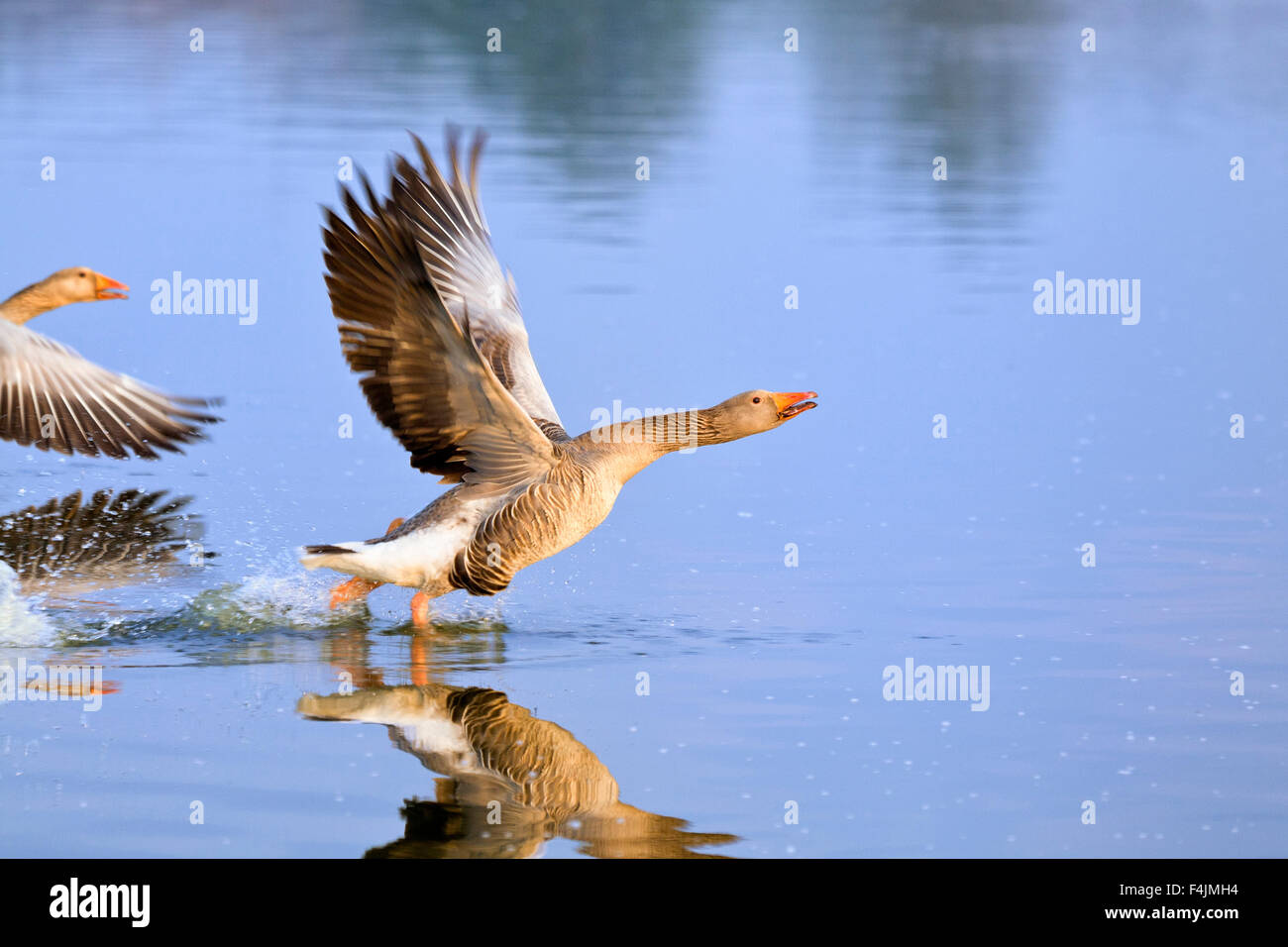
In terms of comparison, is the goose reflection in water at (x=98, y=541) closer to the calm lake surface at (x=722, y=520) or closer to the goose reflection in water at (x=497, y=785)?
the calm lake surface at (x=722, y=520)

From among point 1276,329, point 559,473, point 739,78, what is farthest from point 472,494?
point 739,78

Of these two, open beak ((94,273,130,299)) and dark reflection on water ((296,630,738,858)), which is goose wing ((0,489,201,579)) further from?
dark reflection on water ((296,630,738,858))

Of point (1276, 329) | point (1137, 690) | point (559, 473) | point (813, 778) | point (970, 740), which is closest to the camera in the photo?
point (813, 778)

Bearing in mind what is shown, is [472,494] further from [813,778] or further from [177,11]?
[177,11]

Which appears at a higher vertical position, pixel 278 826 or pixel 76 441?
pixel 76 441

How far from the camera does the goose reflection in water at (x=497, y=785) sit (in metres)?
5.16

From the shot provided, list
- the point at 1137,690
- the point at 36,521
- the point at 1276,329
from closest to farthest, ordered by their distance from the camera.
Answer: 1. the point at 1137,690
2. the point at 36,521
3. the point at 1276,329

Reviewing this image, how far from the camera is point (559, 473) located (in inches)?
283

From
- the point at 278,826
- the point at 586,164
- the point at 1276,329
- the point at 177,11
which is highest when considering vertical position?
the point at 177,11

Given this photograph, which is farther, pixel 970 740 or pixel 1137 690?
pixel 1137 690

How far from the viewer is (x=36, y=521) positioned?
8.84 meters

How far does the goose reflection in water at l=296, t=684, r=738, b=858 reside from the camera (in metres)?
5.16

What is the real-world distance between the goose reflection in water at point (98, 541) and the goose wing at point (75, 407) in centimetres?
48

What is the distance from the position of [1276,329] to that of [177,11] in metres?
29.9
